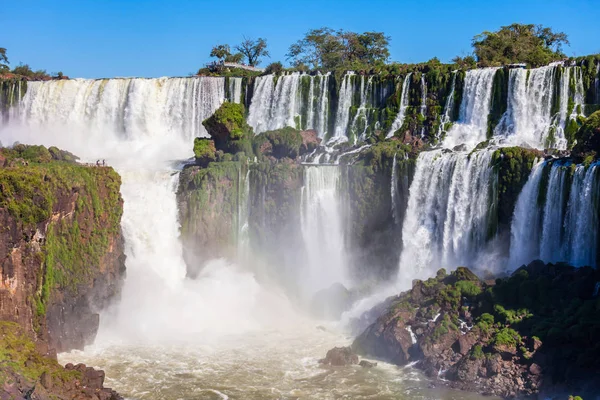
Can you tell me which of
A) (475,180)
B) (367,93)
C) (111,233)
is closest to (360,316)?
(475,180)

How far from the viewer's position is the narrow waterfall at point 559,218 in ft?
97.1

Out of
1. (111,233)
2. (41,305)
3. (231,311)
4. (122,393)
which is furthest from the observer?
(231,311)

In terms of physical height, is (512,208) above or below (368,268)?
above

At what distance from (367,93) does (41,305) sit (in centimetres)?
2565

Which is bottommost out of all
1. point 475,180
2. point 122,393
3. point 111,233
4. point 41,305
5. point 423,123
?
point 122,393

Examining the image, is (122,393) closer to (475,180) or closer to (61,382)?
(61,382)

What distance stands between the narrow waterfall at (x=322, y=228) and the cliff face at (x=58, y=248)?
33.1ft

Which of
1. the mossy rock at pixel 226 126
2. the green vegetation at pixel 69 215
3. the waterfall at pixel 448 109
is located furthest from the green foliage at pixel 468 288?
the mossy rock at pixel 226 126

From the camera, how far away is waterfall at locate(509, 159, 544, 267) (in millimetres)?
32312

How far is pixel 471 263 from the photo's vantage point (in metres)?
35.0

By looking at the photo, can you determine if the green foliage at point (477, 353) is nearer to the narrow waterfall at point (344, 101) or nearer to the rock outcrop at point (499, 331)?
the rock outcrop at point (499, 331)

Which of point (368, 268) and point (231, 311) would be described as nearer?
point (231, 311)

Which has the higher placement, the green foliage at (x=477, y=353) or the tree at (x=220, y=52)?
the tree at (x=220, y=52)

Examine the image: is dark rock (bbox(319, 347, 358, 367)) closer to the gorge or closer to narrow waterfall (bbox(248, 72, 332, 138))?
the gorge
